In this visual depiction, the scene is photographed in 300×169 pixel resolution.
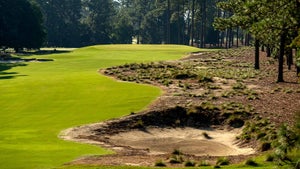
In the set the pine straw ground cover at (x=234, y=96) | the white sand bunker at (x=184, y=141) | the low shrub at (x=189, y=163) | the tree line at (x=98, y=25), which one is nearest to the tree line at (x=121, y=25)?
the tree line at (x=98, y=25)

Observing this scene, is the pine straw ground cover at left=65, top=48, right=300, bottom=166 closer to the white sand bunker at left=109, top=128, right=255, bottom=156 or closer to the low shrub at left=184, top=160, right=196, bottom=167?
the white sand bunker at left=109, top=128, right=255, bottom=156

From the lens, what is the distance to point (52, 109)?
3588 cm

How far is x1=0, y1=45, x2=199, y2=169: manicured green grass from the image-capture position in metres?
21.9

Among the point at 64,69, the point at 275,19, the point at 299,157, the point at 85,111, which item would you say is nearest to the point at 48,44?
the point at 64,69

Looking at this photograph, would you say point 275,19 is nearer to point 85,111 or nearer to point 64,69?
point 85,111

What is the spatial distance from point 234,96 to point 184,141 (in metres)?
11.8

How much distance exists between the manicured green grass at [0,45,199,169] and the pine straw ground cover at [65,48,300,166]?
5.94 ft

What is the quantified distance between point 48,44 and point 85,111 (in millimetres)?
137591

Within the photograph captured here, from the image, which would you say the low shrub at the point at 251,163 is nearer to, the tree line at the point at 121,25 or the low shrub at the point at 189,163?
the low shrub at the point at 189,163

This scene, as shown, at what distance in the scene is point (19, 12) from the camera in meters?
116

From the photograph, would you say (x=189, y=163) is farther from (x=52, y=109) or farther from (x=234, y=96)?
(x=234, y=96)

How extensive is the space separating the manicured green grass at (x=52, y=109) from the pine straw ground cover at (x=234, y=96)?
181cm

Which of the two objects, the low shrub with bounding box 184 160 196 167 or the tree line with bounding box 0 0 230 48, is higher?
the tree line with bounding box 0 0 230 48

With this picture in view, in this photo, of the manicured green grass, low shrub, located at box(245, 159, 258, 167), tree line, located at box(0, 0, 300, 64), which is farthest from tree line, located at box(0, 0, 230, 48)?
low shrub, located at box(245, 159, 258, 167)
